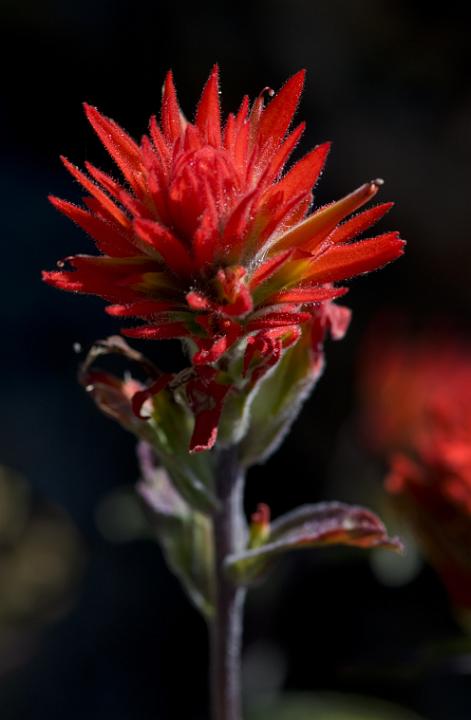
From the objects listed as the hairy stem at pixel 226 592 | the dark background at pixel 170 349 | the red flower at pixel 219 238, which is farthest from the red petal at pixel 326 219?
the dark background at pixel 170 349

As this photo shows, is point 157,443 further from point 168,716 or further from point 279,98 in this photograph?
point 168,716

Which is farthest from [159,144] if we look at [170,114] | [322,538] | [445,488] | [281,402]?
[445,488]

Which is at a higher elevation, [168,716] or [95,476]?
[95,476]

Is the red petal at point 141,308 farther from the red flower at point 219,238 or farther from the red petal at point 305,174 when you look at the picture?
the red petal at point 305,174

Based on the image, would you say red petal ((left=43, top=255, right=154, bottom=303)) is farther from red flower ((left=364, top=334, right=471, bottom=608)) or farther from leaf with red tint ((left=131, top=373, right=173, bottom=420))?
red flower ((left=364, top=334, right=471, bottom=608))

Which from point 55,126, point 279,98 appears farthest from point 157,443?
point 55,126

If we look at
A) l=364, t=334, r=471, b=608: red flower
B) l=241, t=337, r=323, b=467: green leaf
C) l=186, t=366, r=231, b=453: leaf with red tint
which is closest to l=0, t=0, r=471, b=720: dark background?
l=364, t=334, r=471, b=608: red flower
